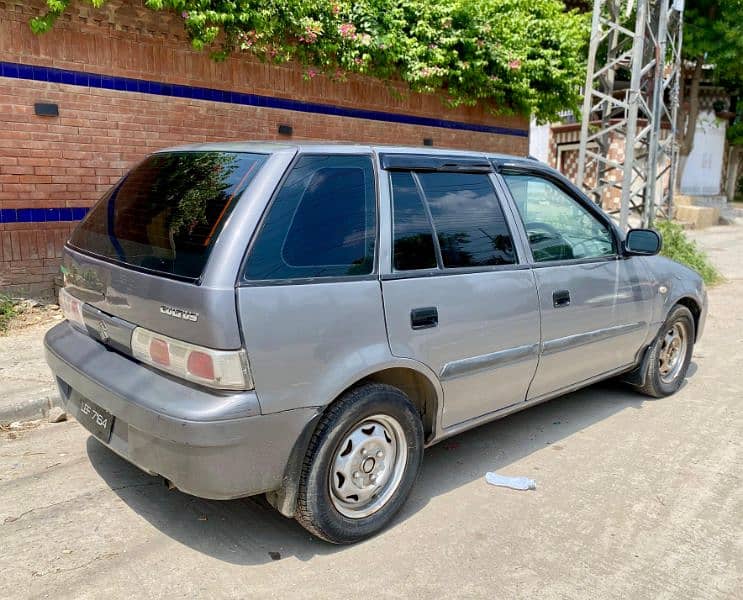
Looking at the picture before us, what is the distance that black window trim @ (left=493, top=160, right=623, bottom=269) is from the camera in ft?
12.7

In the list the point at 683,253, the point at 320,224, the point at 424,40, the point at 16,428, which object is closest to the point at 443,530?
the point at 320,224

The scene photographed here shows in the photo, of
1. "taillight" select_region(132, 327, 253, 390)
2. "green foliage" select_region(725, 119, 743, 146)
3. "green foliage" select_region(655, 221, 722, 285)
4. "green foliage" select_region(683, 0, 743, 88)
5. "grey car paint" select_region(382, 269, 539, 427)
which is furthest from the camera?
"green foliage" select_region(725, 119, 743, 146)

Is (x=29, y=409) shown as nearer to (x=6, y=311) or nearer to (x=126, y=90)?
(x=6, y=311)

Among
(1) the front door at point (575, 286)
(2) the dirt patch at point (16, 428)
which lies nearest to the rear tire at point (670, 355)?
(1) the front door at point (575, 286)

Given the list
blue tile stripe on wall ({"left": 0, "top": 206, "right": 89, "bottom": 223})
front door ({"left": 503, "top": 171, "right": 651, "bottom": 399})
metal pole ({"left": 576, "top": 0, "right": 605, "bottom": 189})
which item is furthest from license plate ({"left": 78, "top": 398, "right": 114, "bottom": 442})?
metal pole ({"left": 576, "top": 0, "right": 605, "bottom": 189})

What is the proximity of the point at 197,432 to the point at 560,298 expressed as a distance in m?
2.34

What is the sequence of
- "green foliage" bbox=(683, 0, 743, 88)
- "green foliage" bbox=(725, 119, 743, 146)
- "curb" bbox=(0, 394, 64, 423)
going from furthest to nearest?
1. "green foliage" bbox=(725, 119, 743, 146)
2. "green foliage" bbox=(683, 0, 743, 88)
3. "curb" bbox=(0, 394, 64, 423)

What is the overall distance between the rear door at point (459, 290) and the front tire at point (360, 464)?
0.88 ft

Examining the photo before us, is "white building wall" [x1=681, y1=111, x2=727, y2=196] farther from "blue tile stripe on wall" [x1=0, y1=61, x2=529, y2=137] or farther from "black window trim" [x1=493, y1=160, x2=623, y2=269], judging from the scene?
"black window trim" [x1=493, y1=160, x2=623, y2=269]

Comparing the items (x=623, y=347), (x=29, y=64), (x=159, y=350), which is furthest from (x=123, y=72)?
(x=623, y=347)

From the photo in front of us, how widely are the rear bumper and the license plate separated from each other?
1.8 inches

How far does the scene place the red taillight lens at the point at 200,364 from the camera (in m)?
2.59

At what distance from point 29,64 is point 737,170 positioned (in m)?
28.1

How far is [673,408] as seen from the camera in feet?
16.5
